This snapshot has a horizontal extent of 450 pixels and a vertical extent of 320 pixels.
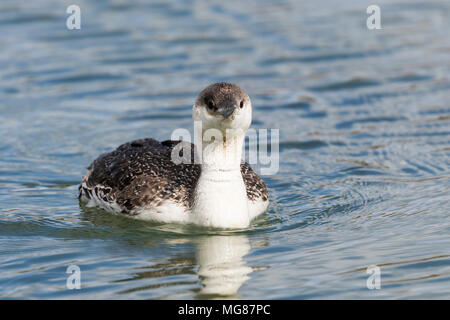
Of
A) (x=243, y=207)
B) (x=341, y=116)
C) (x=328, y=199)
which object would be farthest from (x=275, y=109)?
(x=243, y=207)

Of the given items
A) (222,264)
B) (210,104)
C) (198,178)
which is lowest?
(222,264)

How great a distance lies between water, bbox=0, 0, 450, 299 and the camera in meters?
9.16

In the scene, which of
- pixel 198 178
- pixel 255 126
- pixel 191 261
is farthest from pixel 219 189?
pixel 255 126

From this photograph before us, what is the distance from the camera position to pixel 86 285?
880 centimetres

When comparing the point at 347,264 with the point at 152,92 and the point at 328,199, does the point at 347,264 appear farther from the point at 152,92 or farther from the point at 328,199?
the point at 152,92

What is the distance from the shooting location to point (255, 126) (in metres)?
15.5

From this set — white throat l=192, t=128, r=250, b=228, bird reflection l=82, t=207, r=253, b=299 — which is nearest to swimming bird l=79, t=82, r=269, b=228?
white throat l=192, t=128, r=250, b=228

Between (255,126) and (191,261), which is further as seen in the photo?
(255,126)

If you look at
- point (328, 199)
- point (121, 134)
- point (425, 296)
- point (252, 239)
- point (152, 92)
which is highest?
point (152, 92)

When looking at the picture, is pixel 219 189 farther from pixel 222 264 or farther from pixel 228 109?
pixel 228 109

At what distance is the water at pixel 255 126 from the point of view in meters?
9.16

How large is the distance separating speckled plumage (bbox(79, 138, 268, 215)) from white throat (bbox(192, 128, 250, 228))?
219mm

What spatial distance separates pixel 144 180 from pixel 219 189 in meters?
1.14

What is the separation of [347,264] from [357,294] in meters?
0.75
